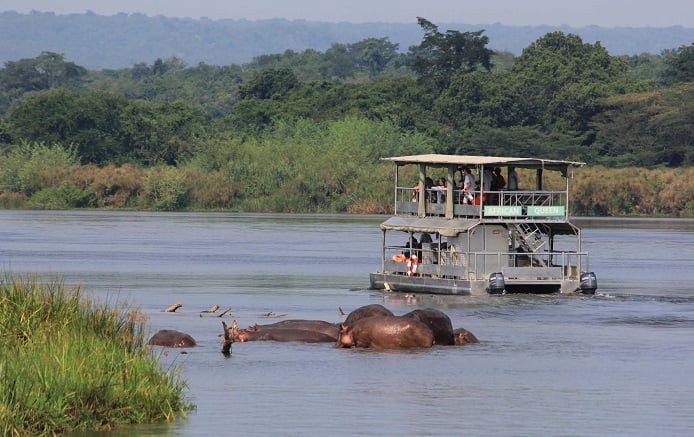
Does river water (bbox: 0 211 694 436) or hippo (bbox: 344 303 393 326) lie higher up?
hippo (bbox: 344 303 393 326)

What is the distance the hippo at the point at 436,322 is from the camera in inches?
1134

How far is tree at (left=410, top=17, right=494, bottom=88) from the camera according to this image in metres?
125

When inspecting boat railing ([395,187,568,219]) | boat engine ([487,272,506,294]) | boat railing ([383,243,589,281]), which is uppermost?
boat railing ([395,187,568,219])

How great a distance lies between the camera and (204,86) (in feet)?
637

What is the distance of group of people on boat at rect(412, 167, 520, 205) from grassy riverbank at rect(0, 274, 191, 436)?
20.0 meters

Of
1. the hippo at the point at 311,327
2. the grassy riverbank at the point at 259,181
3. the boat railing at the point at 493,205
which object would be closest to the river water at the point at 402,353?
the hippo at the point at 311,327

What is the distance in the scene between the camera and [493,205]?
1622 inches

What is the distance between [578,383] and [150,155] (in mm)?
95625

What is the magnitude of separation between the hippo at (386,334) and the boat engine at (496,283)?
11.6 m

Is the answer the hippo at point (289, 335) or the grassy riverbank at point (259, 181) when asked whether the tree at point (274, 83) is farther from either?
the hippo at point (289, 335)

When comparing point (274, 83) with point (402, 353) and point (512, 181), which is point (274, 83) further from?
point (402, 353)

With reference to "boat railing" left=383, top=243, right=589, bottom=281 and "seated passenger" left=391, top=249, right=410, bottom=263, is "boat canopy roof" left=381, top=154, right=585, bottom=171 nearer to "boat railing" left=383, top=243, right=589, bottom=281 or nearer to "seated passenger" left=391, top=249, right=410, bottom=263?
"boat railing" left=383, top=243, right=589, bottom=281

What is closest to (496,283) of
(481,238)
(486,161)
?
(481,238)

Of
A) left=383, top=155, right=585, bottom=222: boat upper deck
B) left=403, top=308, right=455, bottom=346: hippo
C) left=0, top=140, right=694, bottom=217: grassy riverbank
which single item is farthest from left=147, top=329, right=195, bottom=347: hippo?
left=0, top=140, right=694, bottom=217: grassy riverbank
